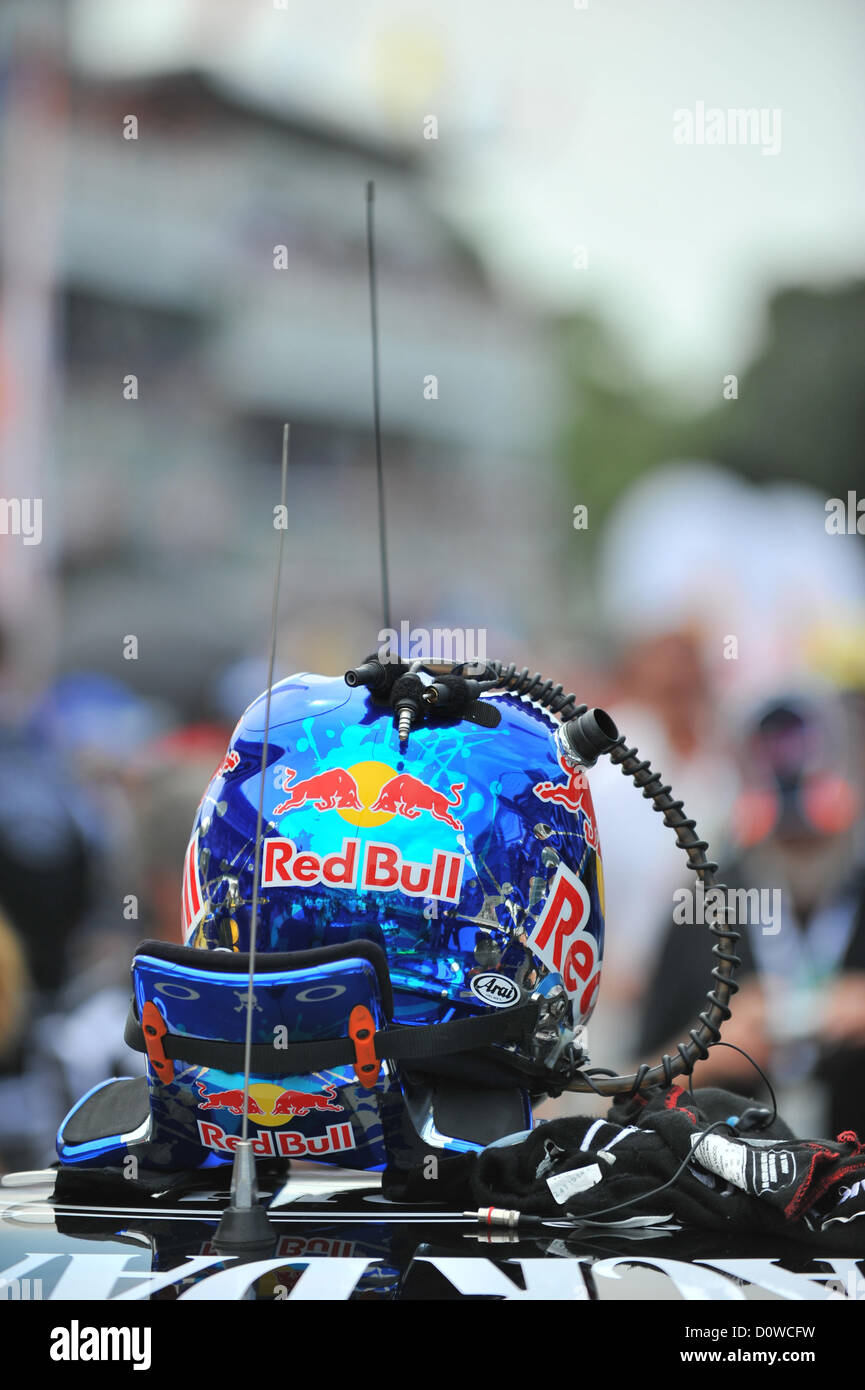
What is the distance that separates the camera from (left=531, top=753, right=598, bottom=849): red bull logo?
2.09m

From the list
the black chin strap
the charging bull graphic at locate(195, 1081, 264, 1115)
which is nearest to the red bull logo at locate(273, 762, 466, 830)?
the black chin strap

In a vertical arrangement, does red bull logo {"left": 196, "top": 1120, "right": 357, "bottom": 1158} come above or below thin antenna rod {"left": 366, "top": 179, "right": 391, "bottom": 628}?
below

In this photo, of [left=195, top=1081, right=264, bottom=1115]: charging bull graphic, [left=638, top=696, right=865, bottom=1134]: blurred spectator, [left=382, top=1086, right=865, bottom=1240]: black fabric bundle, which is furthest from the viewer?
[left=638, top=696, right=865, bottom=1134]: blurred spectator

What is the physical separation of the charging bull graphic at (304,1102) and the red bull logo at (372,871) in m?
0.26

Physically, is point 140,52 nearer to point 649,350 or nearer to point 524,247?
point 524,247

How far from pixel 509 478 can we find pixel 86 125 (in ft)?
15.9

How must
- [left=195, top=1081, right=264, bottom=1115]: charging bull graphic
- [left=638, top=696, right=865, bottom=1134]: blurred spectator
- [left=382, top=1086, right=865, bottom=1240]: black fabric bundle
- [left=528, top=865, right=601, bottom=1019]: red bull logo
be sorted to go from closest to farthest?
[left=382, top=1086, right=865, bottom=1240]: black fabric bundle < [left=195, top=1081, right=264, bottom=1115]: charging bull graphic < [left=528, top=865, right=601, bottom=1019]: red bull logo < [left=638, top=696, right=865, bottom=1134]: blurred spectator

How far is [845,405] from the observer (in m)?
14.8

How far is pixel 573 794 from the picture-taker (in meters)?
2.14

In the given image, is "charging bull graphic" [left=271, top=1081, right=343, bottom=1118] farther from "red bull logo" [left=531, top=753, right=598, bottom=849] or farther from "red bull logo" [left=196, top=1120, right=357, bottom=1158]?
"red bull logo" [left=531, top=753, right=598, bottom=849]

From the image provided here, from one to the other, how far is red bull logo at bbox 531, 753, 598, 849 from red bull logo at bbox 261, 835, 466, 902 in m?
0.20

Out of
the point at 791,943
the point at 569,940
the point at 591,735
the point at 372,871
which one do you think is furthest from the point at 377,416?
the point at 791,943

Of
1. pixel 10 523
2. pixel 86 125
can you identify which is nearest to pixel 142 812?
pixel 10 523

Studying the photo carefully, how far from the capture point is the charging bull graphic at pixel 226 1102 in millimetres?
1899
